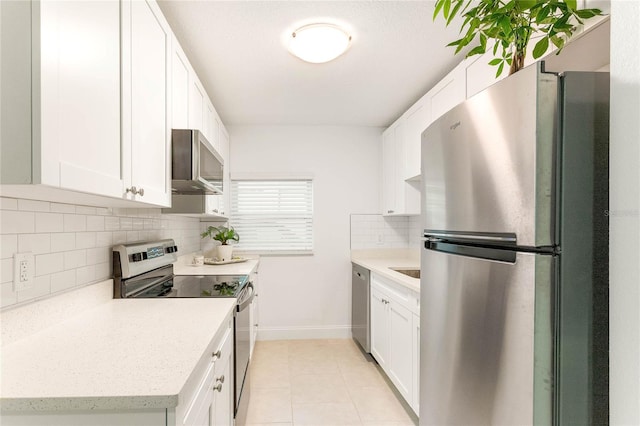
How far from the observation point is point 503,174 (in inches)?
37.7

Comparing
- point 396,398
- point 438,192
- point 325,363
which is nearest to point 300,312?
point 325,363

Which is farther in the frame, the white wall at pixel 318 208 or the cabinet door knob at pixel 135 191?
the white wall at pixel 318 208

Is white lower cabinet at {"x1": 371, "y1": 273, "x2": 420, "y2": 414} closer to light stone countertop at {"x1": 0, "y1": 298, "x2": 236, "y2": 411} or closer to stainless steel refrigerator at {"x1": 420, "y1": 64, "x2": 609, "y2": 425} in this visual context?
stainless steel refrigerator at {"x1": 420, "y1": 64, "x2": 609, "y2": 425}

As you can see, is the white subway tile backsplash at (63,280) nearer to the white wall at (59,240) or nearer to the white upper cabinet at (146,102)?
the white wall at (59,240)

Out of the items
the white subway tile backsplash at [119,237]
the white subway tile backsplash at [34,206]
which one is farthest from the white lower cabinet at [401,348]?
the white subway tile backsplash at [34,206]

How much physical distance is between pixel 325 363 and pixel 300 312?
80 cm

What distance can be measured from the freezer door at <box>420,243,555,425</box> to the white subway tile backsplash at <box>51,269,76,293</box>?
143cm

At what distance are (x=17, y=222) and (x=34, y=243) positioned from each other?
0.34ft

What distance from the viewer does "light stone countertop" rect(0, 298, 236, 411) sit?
753 mm

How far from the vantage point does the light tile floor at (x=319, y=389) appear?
2.25 metres

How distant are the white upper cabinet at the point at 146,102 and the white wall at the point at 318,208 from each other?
216cm

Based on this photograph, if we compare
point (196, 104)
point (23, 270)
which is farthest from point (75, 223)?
point (196, 104)

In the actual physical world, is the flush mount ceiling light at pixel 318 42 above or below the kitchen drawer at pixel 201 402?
above

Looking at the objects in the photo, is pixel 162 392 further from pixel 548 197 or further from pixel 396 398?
pixel 396 398
